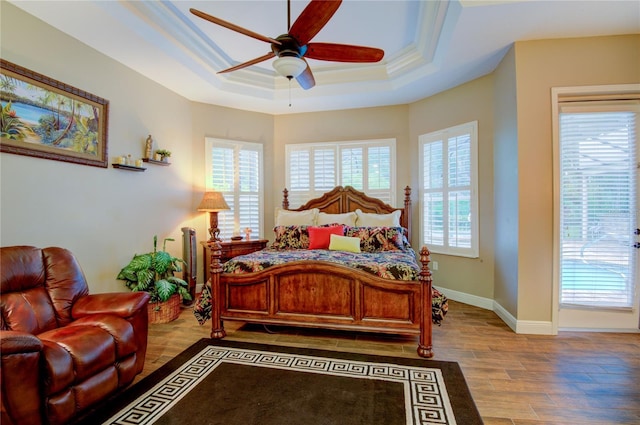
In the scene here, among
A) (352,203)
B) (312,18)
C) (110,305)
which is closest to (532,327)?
(352,203)

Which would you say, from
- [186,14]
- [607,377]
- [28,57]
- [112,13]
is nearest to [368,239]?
[607,377]

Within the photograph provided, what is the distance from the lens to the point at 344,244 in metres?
3.72

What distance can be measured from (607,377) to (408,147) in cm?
352

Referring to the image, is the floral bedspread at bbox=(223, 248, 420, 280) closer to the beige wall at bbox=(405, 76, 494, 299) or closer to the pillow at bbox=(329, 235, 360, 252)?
the pillow at bbox=(329, 235, 360, 252)

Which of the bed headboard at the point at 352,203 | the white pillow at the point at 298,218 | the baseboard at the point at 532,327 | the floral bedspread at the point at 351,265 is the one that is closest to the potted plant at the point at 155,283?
the floral bedspread at the point at 351,265

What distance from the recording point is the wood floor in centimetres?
192

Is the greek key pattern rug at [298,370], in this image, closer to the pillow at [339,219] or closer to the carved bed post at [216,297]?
the carved bed post at [216,297]

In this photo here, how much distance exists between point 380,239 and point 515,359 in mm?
1813

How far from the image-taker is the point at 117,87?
343cm

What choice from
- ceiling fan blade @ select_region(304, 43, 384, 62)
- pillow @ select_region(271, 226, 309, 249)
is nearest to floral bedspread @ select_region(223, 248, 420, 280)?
pillow @ select_region(271, 226, 309, 249)

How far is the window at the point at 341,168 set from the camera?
4.88 metres

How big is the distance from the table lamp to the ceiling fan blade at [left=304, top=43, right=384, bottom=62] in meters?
2.71

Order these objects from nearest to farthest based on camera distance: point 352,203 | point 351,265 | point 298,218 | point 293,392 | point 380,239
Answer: point 293,392
point 351,265
point 380,239
point 298,218
point 352,203

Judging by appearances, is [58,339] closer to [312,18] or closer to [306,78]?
[312,18]
